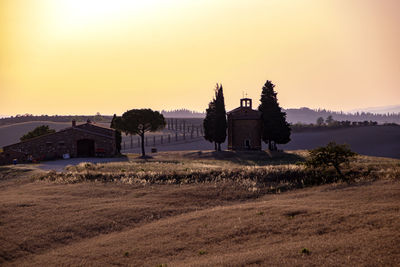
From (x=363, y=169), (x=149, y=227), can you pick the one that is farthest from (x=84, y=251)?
(x=363, y=169)

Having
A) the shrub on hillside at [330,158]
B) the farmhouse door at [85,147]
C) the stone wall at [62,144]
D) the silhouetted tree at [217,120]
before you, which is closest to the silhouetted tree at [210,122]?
the silhouetted tree at [217,120]

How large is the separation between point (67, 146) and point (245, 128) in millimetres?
27590

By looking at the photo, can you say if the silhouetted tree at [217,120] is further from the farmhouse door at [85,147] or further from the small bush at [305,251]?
the small bush at [305,251]

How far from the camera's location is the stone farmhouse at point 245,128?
187 feet

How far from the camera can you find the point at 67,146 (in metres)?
46.9

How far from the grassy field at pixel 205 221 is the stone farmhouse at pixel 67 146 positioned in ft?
63.6

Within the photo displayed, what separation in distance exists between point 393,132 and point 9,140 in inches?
3997

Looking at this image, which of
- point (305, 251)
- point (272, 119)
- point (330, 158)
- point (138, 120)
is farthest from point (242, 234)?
point (272, 119)

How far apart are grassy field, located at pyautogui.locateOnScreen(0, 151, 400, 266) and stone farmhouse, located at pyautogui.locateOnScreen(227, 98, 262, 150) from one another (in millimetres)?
30024

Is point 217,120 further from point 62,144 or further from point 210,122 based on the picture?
point 62,144

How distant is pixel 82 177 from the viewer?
28.7 meters

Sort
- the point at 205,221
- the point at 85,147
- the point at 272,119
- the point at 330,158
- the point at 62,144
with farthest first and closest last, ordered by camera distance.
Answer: the point at 272,119
the point at 85,147
the point at 62,144
the point at 330,158
the point at 205,221

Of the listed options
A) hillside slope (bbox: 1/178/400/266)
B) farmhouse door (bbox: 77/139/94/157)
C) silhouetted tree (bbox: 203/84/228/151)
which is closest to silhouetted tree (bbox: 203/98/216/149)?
silhouetted tree (bbox: 203/84/228/151)

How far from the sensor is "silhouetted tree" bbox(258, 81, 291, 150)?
5378 centimetres
